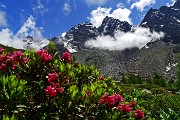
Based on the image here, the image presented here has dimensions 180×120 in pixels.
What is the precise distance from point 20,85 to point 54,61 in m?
1.82

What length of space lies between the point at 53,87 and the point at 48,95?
0.52ft

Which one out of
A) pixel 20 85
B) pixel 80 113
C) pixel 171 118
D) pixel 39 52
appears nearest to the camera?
pixel 20 85

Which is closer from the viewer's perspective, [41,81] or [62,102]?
[62,102]

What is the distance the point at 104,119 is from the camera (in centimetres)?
597

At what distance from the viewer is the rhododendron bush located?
5.30 metres

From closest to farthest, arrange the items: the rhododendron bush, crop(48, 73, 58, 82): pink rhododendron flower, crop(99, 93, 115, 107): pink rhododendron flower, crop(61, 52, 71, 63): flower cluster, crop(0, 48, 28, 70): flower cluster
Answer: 1. the rhododendron bush
2. crop(99, 93, 115, 107): pink rhododendron flower
3. crop(48, 73, 58, 82): pink rhododendron flower
4. crop(0, 48, 28, 70): flower cluster
5. crop(61, 52, 71, 63): flower cluster

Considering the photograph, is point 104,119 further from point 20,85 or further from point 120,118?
point 20,85

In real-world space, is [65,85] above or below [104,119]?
above

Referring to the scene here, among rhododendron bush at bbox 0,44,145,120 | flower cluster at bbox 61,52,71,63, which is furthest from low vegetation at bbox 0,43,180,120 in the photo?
flower cluster at bbox 61,52,71,63

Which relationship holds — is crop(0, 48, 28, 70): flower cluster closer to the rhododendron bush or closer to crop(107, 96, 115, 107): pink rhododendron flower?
the rhododendron bush

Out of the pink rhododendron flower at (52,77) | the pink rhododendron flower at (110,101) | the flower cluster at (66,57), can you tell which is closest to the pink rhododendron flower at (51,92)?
the pink rhododendron flower at (52,77)

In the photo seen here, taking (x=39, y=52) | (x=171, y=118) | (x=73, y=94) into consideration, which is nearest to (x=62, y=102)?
(x=73, y=94)

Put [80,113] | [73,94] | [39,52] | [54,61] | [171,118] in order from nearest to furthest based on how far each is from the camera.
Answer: [73,94] → [80,113] → [39,52] → [54,61] → [171,118]

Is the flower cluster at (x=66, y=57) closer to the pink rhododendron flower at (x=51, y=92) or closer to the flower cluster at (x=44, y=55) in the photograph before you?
the flower cluster at (x=44, y=55)
